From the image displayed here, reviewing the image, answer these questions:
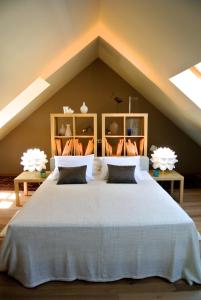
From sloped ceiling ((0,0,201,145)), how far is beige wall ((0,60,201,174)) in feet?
5.02

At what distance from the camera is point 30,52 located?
2320 mm

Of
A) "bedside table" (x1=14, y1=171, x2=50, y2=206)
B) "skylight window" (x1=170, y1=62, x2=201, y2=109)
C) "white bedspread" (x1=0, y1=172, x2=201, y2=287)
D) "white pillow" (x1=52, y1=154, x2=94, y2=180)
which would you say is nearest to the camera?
"white bedspread" (x1=0, y1=172, x2=201, y2=287)

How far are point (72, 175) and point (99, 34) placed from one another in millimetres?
2061

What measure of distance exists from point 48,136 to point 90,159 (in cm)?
196

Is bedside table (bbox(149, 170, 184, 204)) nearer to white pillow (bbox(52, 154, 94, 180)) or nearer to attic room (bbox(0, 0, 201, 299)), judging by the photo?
attic room (bbox(0, 0, 201, 299))

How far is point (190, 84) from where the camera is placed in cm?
322

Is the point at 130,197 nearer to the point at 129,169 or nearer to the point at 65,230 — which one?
the point at 129,169

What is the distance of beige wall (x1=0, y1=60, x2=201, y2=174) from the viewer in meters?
5.20

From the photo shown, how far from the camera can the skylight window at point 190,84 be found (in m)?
3.06

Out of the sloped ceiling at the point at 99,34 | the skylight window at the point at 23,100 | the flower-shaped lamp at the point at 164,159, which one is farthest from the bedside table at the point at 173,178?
the skylight window at the point at 23,100

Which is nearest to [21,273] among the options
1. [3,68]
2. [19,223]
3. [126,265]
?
[19,223]

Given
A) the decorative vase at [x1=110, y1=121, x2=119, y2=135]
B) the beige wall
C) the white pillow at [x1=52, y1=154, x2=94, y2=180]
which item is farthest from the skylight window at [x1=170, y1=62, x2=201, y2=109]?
the beige wall

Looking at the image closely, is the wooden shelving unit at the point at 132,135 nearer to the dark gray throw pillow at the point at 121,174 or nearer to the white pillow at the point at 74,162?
the white pillow at the point at 74,162

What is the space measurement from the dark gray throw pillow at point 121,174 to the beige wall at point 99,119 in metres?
2.07
